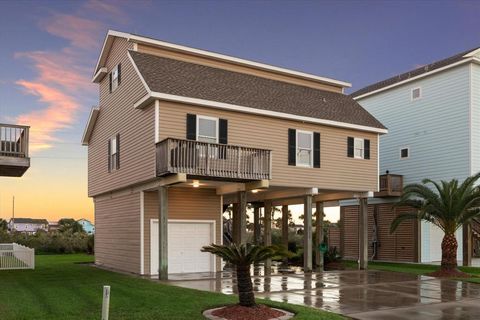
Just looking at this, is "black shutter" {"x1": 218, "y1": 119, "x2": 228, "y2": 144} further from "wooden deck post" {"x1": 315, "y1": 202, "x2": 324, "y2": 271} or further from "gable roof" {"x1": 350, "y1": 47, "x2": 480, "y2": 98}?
"gable roof" {"x1": 350, "y1": 47, "x2": 480, "y2": 98}

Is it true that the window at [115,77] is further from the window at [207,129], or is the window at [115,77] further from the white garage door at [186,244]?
the white garage door at [186,244]

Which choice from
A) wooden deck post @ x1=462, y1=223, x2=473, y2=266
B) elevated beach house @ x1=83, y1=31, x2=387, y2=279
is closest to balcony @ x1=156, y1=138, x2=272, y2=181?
elevated beach house @ x1=83, y1=31, x2=387, y2=279

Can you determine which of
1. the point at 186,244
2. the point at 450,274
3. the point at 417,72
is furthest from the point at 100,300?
the point at 417,72

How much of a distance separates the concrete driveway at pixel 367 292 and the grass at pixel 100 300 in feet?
4.81

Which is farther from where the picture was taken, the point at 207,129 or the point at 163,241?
the point at 207,129

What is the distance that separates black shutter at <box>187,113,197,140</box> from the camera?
19547 millimetres

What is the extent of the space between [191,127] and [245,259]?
29.7ft

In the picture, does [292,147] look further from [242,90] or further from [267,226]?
[267,226]

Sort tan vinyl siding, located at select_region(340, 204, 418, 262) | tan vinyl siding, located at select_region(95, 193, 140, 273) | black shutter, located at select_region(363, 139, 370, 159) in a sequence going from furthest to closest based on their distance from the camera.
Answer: tan vinyl siding, located at select_region(340, 204, 418, 262) → black shutter, located at select_region(363, 139, 370, 159) → tan vinyl siding, located at select_region(95, 193, 140, 273)

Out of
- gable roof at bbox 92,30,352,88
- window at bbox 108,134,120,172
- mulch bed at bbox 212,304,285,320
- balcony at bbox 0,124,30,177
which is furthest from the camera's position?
window at bbox 108,134,120,172

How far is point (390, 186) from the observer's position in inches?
1164

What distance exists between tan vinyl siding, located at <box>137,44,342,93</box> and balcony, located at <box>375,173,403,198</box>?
604 centimetres

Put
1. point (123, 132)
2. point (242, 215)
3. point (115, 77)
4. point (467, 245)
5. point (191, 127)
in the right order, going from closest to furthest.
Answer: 1. point (191, 127)
2. point (242, 215)
3. point (123, 132)
4. point (115, 77)
5. point (467, 245)

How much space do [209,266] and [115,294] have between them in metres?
8.60
